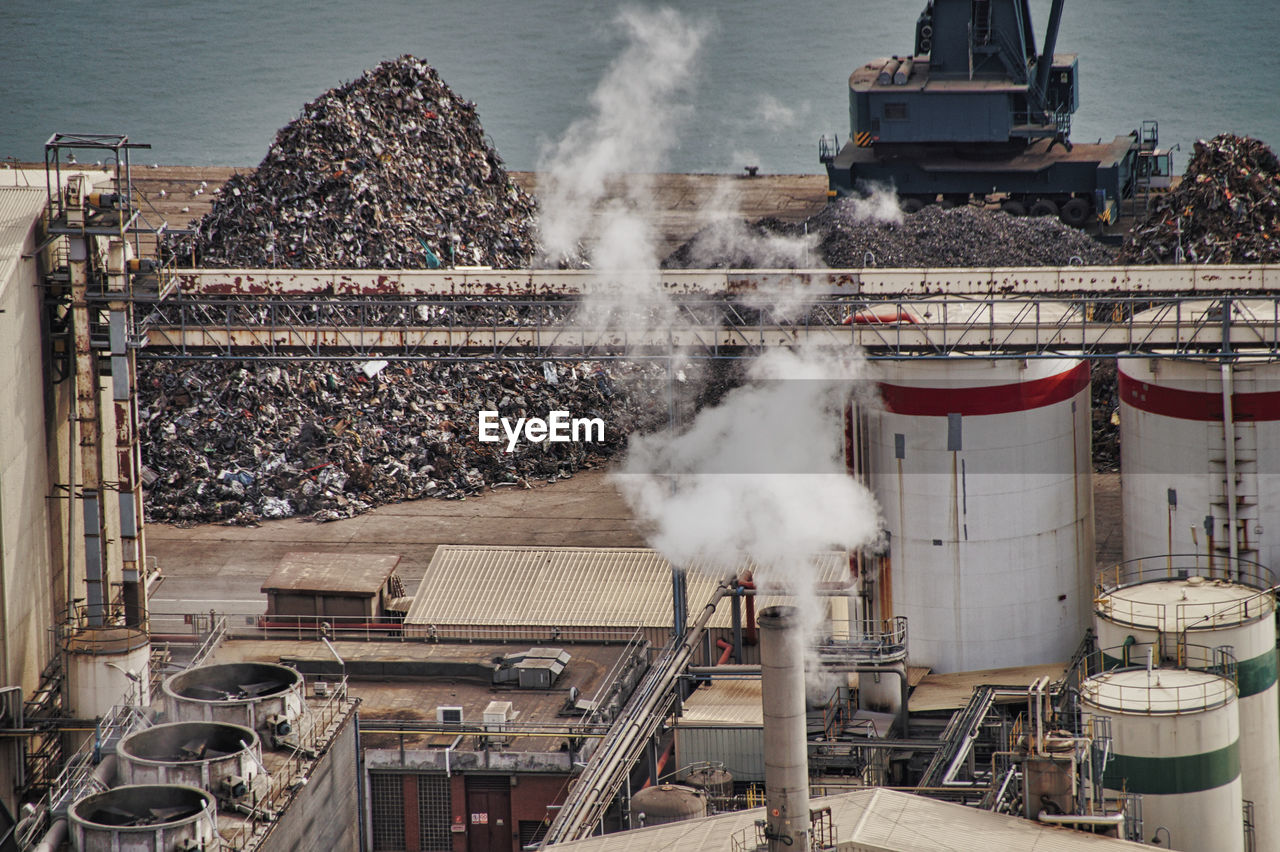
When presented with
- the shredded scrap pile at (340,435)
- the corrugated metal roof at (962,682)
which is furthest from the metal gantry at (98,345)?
the corrugated metal roof at (962,682)

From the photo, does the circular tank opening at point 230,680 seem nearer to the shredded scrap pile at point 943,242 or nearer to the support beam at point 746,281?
the support beam at point 746,281

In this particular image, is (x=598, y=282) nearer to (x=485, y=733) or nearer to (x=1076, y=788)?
(x=485, y=733)

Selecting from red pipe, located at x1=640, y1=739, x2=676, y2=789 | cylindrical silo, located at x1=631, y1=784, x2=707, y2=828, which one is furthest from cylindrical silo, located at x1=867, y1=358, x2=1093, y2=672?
cylindrical silo, located at x1=631, y1=784, x2=707, y2=828

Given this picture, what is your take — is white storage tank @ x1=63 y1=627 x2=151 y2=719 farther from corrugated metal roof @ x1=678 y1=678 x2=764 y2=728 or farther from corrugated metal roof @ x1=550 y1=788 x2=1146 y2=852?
corrugated metal roof @ x1=550 y1=788 x2=1146 y2=852

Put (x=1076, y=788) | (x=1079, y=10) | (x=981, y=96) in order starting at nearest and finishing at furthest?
(x=1076, y=788) < (x=981, y=96) < (x=1079, y=10)

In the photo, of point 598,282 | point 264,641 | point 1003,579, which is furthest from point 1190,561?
point 264,641

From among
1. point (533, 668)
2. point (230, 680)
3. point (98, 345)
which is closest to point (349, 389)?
point (98, 345)

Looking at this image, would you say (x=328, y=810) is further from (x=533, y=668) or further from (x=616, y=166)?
(x=616, y=166)
